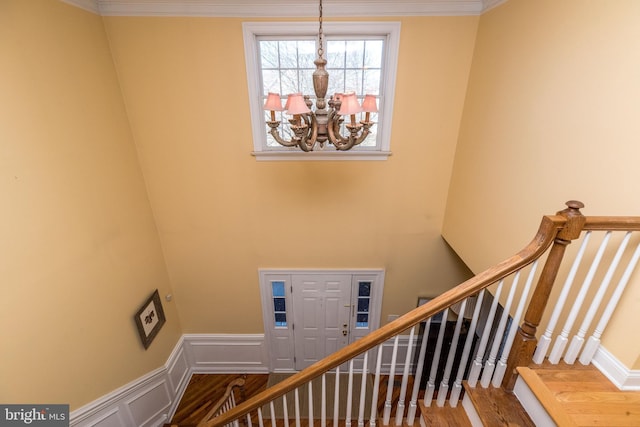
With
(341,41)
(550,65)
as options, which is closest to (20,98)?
(341,41)

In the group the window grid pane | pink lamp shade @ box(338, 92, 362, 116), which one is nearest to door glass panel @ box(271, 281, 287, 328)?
the window grid pane

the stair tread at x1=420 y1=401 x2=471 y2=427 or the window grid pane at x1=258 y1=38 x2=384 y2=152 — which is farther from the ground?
the window grid pane at x1=258 y1=38 x2=384 y2=152

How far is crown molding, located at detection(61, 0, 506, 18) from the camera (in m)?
2.63

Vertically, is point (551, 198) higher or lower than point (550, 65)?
lower

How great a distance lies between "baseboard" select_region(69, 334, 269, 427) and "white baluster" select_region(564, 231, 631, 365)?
11.7 ft

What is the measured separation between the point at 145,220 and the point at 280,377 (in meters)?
3.07

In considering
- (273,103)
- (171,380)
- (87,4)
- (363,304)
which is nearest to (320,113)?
(273,103)

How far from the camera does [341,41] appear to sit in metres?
2.97

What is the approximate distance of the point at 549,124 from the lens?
6.29 feet

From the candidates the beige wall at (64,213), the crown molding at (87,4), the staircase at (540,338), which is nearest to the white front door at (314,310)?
the beige wall at (64,213)

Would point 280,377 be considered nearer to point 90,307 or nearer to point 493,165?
point 90,307

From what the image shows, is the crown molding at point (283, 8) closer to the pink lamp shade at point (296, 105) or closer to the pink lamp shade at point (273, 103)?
the pink lamp shade at point (273, 103)

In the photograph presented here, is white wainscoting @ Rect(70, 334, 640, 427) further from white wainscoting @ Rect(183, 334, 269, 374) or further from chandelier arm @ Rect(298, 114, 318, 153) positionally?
chandelier arm @ Rect(298, 114, 318, 153)

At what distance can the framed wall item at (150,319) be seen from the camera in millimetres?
3127
